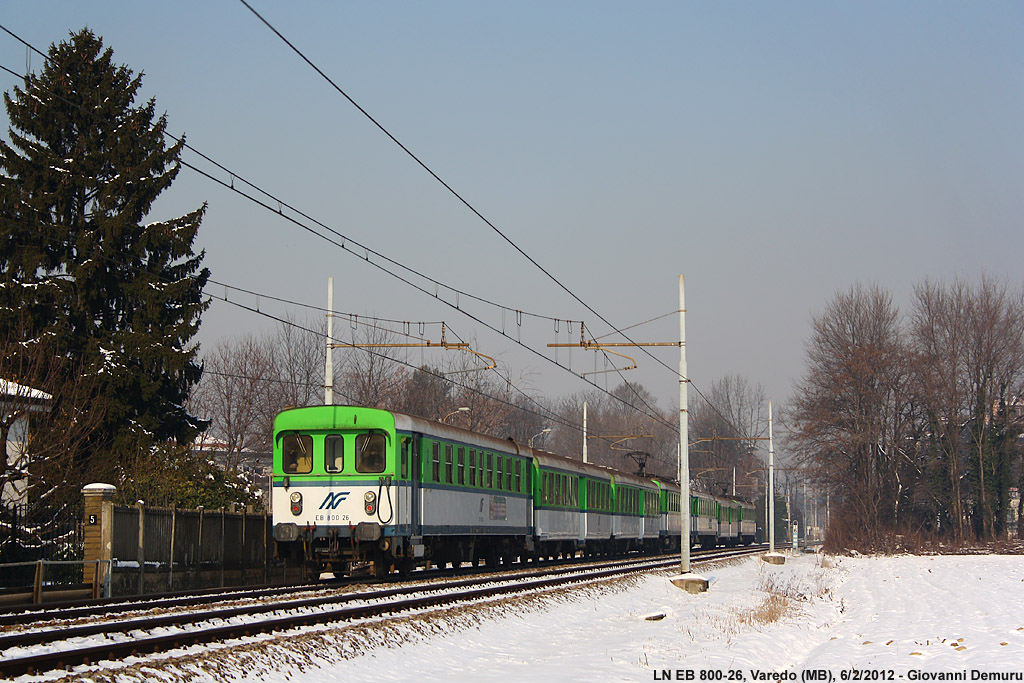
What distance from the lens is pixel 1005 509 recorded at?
59562mm

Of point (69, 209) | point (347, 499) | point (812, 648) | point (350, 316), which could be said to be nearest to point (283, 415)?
point (347, 499)

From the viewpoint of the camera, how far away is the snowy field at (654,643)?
42.6 feet

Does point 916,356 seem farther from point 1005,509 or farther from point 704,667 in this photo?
point 704,667

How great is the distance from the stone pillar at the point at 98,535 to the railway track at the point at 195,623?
2510mm

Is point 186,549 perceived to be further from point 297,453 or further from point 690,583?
point 690,583

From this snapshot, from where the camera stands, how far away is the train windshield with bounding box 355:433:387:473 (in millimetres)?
22375

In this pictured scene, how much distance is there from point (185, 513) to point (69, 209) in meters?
16.3

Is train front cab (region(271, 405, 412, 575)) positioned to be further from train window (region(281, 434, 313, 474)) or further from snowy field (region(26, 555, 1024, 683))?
snowy field (region(26, 555, 1024, 683))

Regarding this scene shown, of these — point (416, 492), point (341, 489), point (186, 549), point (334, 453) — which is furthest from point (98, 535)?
point (416, 492)

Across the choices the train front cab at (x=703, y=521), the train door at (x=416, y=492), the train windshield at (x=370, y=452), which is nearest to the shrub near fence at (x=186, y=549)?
the train windshield at (x=370, y=452)

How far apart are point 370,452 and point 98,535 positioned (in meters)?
5.10

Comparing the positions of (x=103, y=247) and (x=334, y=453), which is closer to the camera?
(x=334, y=453)

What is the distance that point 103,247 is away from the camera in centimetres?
3462

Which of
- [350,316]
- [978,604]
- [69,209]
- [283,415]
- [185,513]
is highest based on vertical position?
[69,209]
